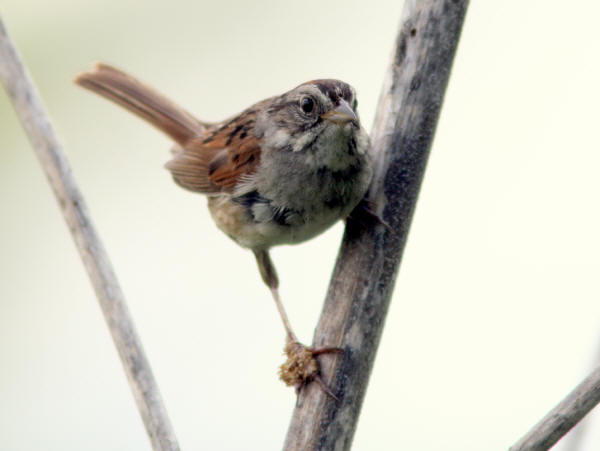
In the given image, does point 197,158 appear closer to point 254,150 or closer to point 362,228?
point 254,150

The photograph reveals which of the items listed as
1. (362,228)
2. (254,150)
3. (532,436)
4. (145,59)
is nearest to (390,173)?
(362,228)

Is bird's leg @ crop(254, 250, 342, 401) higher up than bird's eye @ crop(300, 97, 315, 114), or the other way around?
bird's eye @ crop(300, 97, 315, 114)

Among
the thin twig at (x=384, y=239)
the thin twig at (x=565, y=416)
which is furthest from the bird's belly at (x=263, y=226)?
the thin twig at (x=565, y=416)

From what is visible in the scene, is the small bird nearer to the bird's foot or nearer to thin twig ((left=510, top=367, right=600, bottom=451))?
the bird's foot

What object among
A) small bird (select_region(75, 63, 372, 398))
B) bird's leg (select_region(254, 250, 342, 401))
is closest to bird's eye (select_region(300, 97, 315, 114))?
small bird (select_region(75, 63, 372, 398))

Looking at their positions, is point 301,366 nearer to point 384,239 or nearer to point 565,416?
point 384,239

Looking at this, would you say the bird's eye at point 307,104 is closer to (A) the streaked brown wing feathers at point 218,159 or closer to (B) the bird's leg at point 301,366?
(A) the streaked brown wing feathers at point 218,159

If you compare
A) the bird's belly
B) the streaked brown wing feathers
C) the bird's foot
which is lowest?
the bird's foot
